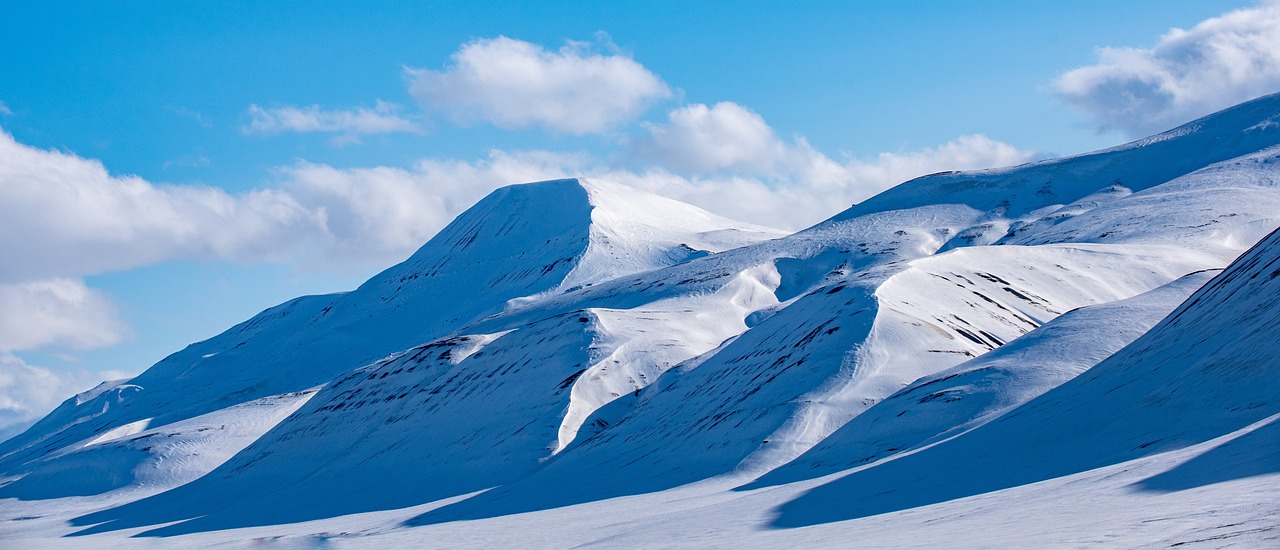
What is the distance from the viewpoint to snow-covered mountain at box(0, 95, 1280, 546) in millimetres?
39062

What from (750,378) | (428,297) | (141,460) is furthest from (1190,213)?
(141,460)

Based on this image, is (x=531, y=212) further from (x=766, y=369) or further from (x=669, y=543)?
(x=669, y=543)

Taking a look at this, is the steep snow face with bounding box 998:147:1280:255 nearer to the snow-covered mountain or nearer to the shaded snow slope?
the snow-covered mountain

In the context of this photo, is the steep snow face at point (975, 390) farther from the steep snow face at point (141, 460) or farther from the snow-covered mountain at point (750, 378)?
the steep snow face at point (141, 460)

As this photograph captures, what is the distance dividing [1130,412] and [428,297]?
4769 inches

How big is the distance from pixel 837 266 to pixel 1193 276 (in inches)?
1832

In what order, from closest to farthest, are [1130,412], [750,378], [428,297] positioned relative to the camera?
[1130,412], [750,378], [428,297]

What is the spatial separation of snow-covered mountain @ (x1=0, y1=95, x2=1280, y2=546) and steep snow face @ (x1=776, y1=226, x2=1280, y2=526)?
16cm

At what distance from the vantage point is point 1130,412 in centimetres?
3744

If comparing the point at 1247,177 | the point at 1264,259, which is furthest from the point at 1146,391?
the point at 1247,177

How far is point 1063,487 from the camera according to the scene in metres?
26.7

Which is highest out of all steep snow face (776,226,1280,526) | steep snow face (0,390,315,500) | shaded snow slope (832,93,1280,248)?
shaded snow slope (832,93,1280,248)

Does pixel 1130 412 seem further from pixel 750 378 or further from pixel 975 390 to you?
pixel 750 378

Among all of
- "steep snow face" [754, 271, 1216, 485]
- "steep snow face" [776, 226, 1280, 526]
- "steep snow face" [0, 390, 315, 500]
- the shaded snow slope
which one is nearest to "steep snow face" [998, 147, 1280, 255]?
the shaded snow slope
